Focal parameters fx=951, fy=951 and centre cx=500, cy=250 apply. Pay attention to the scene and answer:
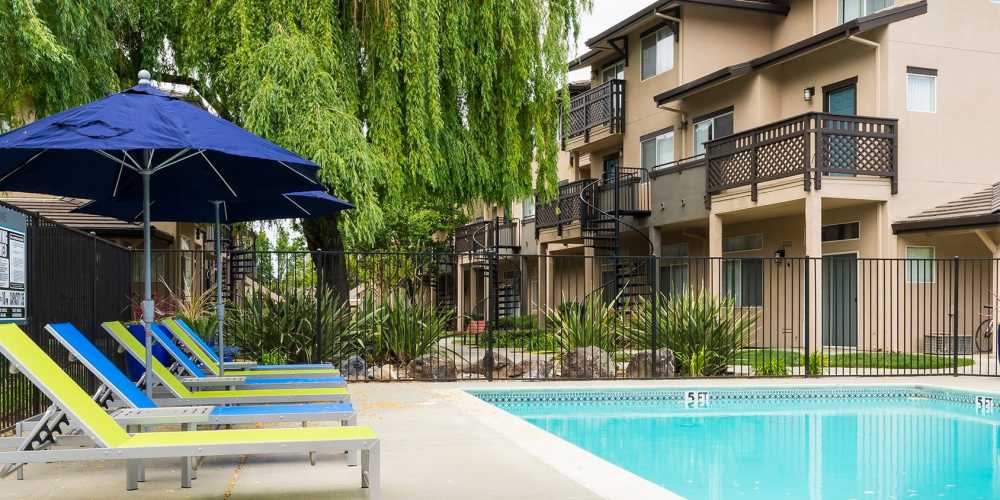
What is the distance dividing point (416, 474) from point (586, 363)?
774cm

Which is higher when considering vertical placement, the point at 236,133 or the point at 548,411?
the point at 236,133

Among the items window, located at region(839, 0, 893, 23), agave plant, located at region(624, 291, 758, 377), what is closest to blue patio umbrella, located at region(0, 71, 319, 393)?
agave plant, located at region(624, 291, 758, 377)

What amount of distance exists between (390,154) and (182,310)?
12.9 ft

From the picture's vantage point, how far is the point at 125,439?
452 centimetres

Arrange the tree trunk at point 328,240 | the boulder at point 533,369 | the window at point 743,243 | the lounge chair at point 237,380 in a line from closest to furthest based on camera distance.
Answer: the lounge chair at point 237,380 < the boulder at point 533,369 < the tree trunk at point 328,240 < the window at point 743,243

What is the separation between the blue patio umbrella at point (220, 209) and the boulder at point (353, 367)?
3888 mm

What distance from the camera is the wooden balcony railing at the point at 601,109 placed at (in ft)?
88.4

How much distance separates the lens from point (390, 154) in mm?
13812

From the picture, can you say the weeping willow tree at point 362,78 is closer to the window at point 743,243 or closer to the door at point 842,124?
the door at point 842,124

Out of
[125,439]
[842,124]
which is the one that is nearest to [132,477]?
[125,439]

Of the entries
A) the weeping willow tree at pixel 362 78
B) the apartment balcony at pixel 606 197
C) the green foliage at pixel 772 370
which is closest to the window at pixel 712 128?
the apartment balcony at pixel 606 197

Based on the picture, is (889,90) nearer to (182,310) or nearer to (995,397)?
(995,397)

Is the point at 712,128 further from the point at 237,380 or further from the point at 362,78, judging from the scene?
the point at 237,380

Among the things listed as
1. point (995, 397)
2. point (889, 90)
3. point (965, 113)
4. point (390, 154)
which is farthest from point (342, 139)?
point (965, 113)
